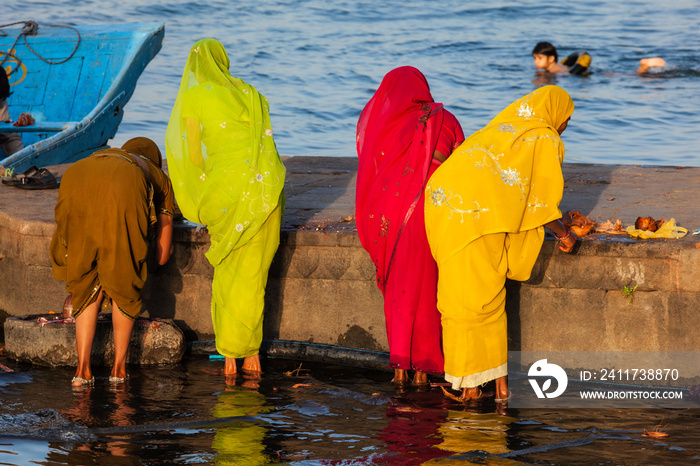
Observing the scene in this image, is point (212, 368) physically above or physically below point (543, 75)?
below

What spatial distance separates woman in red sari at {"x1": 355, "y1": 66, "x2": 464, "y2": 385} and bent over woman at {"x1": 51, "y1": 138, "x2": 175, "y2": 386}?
1205 millimetres

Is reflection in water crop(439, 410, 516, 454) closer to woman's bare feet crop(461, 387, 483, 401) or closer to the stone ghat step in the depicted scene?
woman's bare feet crop(461, 387, 483, 401)

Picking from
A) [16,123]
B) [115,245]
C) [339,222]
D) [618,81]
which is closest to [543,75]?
[618,81]

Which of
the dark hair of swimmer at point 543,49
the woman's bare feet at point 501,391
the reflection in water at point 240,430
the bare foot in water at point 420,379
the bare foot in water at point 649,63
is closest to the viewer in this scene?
the reflection in water at point 240,430

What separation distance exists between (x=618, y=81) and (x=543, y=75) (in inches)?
100.0

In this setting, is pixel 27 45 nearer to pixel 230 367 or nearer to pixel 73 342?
pixel 73 342

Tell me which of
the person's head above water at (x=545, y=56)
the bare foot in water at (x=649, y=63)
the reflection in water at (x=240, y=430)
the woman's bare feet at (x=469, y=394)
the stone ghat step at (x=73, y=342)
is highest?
the bare foot in water at (x=649, y=63)

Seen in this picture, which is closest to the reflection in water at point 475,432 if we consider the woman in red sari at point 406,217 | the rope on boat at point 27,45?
the woman in red sari at point 406,217

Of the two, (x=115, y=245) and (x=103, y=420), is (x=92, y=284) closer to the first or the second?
(x=115, y=245)

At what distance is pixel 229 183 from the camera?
4.45 metres

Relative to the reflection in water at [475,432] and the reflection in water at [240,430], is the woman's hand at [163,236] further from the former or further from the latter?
the reflection in water at [475,432]

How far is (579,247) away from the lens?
4426 millimetres

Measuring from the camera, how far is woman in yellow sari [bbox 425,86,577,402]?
12.8 feet

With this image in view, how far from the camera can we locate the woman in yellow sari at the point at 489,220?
12.8 ft
